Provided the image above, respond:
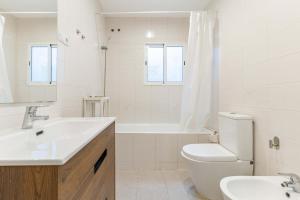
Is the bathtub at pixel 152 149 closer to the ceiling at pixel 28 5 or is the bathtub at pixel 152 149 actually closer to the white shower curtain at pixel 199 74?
the white shower curtain at pixel 199 74

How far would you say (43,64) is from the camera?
1541 millimetres

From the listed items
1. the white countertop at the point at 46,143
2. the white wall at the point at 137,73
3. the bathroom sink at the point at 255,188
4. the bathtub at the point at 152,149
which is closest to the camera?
the white countertop at the point at 46,143

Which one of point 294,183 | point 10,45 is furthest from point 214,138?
point 10,45

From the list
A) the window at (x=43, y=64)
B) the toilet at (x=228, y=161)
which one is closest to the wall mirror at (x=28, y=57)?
the window at (x=43, y=64)

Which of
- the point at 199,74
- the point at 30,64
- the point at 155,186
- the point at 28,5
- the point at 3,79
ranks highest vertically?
the point at 28,5

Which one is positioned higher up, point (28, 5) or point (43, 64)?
point (28, 5)

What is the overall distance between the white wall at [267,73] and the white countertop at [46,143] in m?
1.32

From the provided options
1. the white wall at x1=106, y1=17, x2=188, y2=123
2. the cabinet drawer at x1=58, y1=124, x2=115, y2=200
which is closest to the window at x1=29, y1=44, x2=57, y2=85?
the cabinet drawer at x1=58, y1=124, x2=115, y2=200

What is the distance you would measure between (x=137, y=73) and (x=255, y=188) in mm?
2825

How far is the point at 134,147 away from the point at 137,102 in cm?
108

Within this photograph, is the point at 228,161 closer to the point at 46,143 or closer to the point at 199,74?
the point at 199,74

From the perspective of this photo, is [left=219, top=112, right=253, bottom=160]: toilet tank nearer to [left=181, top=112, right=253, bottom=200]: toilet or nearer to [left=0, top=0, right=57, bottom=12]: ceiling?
[left=181, top=112, right=253, bottom=200]: toilet

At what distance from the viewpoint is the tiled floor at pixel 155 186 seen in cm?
223

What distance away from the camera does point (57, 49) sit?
1748 mm
